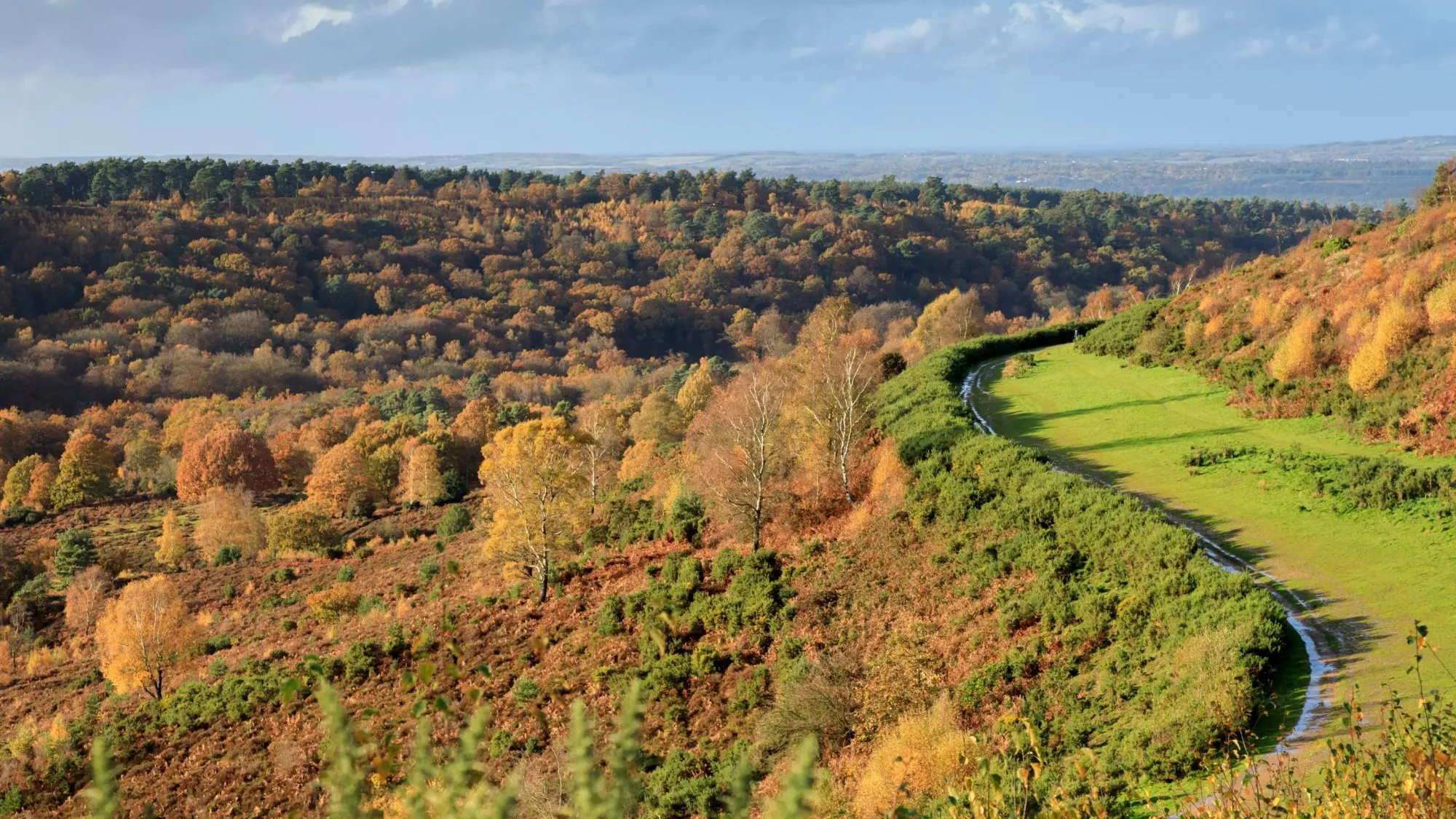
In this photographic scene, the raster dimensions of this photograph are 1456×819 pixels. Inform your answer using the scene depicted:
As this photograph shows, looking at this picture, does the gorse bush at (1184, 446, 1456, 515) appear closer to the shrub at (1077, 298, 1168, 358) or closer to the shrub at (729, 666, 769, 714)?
the shrub at (729, 666, 769, 714)

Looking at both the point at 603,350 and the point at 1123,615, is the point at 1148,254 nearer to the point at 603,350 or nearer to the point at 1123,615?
the point at 603,350

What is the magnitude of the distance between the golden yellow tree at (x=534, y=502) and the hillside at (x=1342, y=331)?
781 inches

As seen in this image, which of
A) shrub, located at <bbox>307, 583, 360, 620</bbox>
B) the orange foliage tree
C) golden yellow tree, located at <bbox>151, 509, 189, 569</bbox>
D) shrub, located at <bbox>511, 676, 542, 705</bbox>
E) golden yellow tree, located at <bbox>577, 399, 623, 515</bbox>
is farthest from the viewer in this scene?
the orange foliage tree

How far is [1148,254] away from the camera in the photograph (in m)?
149

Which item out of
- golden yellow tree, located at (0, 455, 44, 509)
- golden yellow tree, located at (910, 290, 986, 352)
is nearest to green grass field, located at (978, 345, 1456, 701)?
golden yellow tree, located at (910, 290, 986, 352)

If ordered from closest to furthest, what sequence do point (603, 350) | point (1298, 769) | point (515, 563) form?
point (1298, 769) < point (515, 563) < point (603, 350)

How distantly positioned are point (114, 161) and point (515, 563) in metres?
152

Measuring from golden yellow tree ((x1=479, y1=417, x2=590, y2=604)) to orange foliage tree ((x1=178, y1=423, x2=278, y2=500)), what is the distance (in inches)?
1740

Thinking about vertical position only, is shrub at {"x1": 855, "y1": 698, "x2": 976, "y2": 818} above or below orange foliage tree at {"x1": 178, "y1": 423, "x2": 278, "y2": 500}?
above

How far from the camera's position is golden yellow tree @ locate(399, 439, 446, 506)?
189ft

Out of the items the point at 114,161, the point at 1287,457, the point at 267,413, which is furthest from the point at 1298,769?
the point at 114,161

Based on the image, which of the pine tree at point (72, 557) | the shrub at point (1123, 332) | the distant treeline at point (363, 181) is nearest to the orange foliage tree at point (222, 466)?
the pine tree at point (72, 557)

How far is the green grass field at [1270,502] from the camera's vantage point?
1222 centimetres

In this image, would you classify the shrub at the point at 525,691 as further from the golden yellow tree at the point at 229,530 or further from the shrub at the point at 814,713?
the golden yellow tree at the point at 229,530
